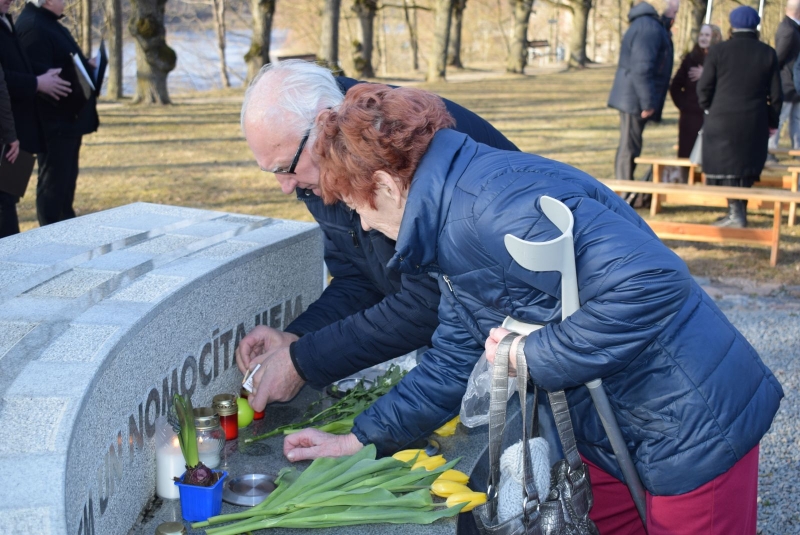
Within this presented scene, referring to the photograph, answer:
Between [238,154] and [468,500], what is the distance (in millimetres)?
10385

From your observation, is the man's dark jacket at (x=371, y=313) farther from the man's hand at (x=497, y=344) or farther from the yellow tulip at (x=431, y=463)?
the man's hand at (x=497, y=344)

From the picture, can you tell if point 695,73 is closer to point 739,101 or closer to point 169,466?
point 739,101

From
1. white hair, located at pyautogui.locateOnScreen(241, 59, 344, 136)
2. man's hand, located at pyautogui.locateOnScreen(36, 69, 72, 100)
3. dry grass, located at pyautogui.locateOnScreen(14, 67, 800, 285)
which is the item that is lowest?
dry grass, located at pyautogui.locateOnScreen(14, 67, 800, 285)

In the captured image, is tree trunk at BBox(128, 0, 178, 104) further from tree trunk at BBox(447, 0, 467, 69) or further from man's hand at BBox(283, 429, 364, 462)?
tree trunk at BBox(447, 0, 467, 69)

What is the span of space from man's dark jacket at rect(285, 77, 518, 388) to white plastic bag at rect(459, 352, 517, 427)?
0.37 meters

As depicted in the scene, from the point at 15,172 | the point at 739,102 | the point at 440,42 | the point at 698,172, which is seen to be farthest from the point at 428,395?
the point at 440,42

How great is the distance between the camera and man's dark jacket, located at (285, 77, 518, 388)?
2.58m

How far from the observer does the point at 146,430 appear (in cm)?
232

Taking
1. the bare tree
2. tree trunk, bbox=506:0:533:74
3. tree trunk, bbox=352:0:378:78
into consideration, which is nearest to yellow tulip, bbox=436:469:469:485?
the bare tree

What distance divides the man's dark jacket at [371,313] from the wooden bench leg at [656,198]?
613cm

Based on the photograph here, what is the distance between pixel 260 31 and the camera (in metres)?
19.2

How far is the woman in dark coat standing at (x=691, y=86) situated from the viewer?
907 centimetres

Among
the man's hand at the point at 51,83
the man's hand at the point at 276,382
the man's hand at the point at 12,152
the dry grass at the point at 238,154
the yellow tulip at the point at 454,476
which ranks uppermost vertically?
the man's hand at the point at 51,83

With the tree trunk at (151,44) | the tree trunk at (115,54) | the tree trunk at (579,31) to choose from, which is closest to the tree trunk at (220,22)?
the tree trunk at (579,31)
